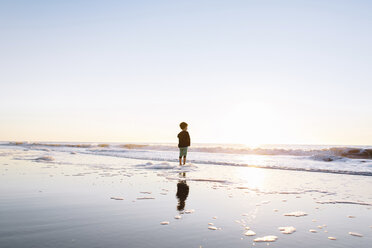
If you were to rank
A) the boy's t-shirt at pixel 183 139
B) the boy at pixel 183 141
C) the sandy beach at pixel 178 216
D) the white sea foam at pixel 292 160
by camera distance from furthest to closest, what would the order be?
the boy's t-shirt at pixel 183 139
the boy at pixel 183 141
the white sea foam at pixel 292 160
the sandy beach at pixel 178 216

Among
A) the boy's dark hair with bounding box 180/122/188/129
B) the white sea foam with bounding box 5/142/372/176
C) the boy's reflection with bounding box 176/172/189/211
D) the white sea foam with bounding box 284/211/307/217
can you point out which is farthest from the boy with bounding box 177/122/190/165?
the white sea foam with bounding box 284/211/307/217

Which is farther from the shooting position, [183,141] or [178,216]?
[183,141]

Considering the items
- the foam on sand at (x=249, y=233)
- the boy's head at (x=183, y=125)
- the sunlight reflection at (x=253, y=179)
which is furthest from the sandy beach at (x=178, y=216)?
the boy's head at (x=183, y=125)

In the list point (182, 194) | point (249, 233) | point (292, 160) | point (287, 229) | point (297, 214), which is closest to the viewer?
point (249, 233)

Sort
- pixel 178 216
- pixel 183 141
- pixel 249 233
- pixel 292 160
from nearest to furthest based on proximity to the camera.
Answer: pixel 249 233, pixel 178 216, pixel 183 141, pixel 292 160

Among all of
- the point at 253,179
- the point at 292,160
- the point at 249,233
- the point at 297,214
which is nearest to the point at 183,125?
the point at 253,179

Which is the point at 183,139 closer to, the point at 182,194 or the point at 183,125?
the point at 183,125

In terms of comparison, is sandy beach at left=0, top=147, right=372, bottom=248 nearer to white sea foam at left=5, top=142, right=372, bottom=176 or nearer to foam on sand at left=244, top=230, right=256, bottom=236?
foam on sand at left=244, top=230, right=256, bottom=236

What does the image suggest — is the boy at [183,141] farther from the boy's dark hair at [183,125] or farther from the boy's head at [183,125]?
the boy's dark hair at [183,125]

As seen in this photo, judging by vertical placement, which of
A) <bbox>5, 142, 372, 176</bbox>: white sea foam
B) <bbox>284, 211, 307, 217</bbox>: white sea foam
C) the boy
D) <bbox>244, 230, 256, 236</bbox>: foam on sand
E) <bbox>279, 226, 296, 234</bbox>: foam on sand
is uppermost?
the boy

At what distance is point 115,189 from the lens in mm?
7645

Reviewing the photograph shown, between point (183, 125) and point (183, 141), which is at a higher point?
point (183, 125)

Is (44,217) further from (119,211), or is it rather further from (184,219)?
(184,219)

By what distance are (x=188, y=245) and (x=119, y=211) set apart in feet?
7.12
